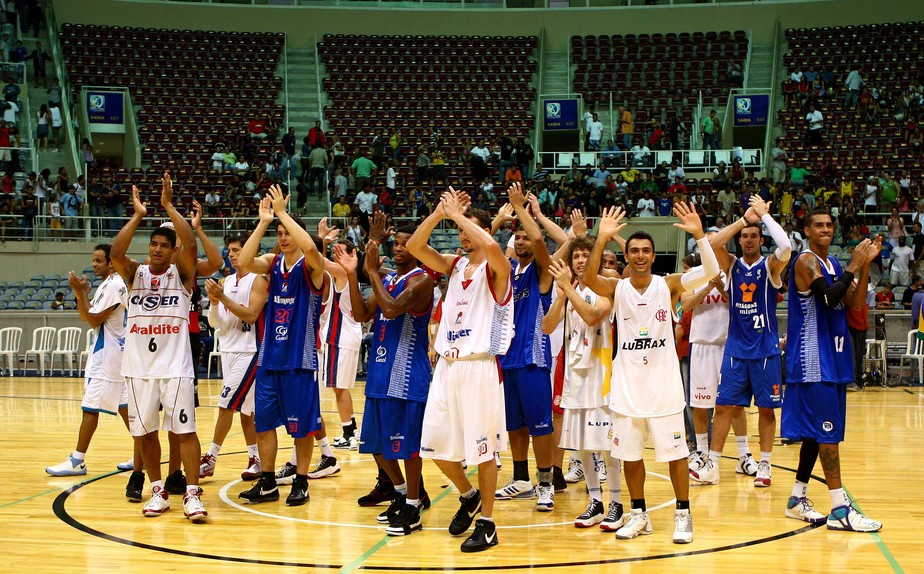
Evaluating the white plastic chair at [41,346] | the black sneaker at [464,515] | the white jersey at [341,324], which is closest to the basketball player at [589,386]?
the black sneaker at [464,515]

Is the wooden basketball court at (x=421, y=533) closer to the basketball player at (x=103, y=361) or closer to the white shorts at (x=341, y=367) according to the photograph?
the basketball player at (x=103, y=361)

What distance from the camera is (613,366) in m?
6.93

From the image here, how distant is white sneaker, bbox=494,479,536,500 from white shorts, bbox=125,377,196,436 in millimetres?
2753

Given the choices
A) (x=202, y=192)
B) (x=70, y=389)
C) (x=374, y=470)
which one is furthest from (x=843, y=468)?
(x=202, y=192)

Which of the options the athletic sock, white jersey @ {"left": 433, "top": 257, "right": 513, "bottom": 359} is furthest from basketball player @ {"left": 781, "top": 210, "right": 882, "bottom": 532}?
white jersey @ {"left": 433, "top": 257, "right": 513, "bottom": 359}

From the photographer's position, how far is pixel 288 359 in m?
7.89

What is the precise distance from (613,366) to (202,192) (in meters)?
21.0

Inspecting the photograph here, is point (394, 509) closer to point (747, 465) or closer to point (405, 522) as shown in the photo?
point (405, 522)

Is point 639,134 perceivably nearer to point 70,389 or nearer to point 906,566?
point 70,389

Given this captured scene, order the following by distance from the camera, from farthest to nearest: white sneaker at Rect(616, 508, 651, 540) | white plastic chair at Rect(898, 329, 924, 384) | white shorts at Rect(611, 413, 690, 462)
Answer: white plastic chair at Rect(898, 329, 924, 384) < white sneaker at Rect(616, 508, 651, 540) < white shorts at Rect(611, 413, 690, 462)

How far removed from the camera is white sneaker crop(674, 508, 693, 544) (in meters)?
6.63

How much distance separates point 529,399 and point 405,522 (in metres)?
1.49

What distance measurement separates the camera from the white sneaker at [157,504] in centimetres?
751

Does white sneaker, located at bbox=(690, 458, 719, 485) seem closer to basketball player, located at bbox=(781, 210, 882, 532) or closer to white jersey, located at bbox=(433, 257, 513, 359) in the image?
basketball player, located at bbox=(781, 210, 882, 532)
